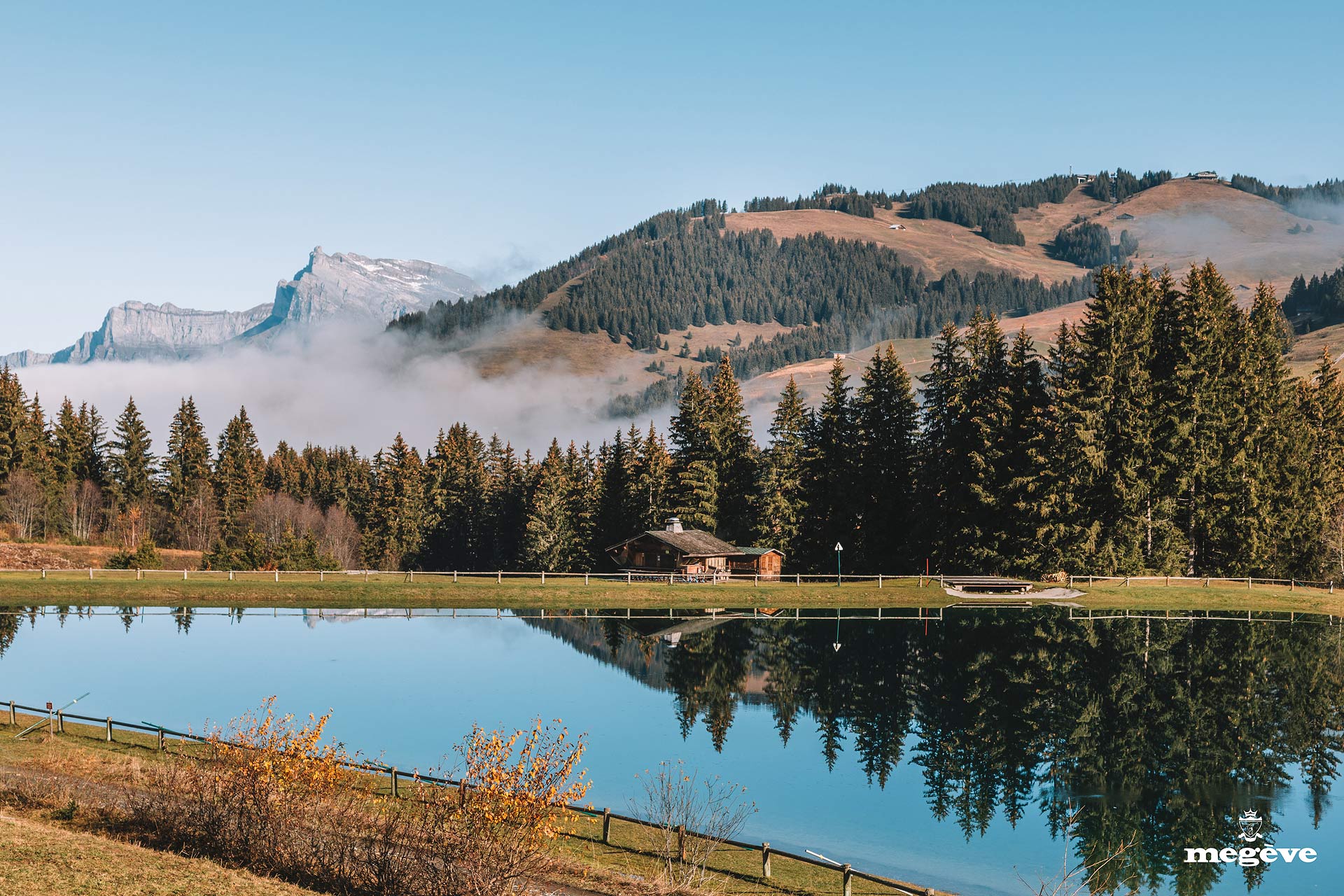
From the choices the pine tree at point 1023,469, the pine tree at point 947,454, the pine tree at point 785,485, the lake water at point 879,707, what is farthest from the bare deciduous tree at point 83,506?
the pine tree at point 1023,469

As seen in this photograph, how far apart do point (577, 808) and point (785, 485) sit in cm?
6555

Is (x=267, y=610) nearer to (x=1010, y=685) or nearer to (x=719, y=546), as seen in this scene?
(x=719, y=546)

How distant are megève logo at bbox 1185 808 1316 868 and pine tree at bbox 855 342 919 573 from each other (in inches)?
2329

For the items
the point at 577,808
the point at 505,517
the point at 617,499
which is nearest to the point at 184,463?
the point at 505,517

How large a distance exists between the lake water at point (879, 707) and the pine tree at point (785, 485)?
23.6 meters

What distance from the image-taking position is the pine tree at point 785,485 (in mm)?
89688

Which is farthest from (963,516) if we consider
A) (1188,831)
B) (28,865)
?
(28,865)

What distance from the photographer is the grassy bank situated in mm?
68750

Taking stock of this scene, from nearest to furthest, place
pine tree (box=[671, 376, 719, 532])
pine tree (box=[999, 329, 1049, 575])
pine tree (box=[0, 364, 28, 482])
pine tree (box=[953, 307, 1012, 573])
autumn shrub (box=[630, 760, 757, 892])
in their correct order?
autumn shrub (box=[630, 760, 757, 892]) < pine tree (box=[999, 329, 1049, 575]) < pine tree (box=[953, 307, 1012, 573]) < pine tree (box=[671, 376, 719, 532]) < pine tree (box=[0, 364, 28, 482])

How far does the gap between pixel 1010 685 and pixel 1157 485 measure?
3700cm

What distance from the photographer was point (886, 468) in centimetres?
8725

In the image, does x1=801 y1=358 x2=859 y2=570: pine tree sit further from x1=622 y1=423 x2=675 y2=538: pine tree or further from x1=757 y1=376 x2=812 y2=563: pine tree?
x1=622 y1=423 x2=675 y2=538: pine tree

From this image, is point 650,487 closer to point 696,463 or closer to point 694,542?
point 696,463

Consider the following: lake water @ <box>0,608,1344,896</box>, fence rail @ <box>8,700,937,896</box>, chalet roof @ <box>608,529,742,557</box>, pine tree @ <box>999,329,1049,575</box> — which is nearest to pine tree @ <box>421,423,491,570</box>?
chalet roof @ <box>608,529,742,557</box>
